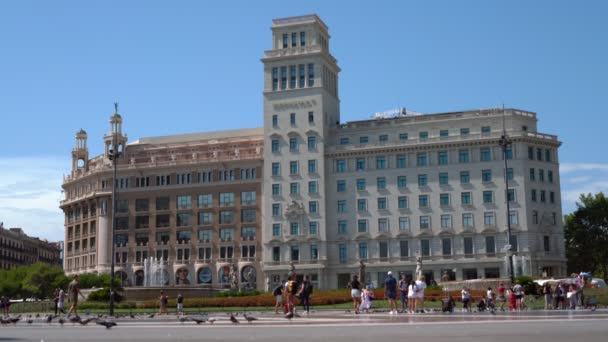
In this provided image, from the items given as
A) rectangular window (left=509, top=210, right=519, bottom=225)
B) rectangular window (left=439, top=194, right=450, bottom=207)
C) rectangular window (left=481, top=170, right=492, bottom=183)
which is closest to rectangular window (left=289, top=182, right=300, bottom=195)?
rectangular window (left=439, top=194, right=450, bottom=207)

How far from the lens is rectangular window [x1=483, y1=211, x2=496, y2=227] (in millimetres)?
100750

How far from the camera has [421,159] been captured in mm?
104938

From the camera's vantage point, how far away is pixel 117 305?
61562mm

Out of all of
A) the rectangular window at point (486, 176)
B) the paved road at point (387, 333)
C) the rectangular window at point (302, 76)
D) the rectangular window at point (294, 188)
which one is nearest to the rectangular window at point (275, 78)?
the rectangular window at point (302, 76)

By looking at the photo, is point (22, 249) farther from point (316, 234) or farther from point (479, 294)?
point (479, 294)

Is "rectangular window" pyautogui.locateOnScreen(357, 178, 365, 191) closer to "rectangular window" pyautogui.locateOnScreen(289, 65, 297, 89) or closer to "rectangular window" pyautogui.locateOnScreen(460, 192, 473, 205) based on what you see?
"rectangular window" pyautogui.locateOnScreen(460, 192, 473, 205)

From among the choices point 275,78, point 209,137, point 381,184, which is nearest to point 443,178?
point 381,184

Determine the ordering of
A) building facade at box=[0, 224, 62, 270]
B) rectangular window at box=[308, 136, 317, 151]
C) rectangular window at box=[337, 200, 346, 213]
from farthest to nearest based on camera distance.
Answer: building facade at box=[0, 224, 62, 270] < rectangular window at box=[308, 136, 317, 151] < rectangular window at box=[337, 200, 346, 213]

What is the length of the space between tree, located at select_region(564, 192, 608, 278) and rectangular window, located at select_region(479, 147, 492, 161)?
60.7ft

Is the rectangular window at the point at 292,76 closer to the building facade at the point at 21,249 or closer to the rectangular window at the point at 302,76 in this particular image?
the rectangular window at the point at 302,76

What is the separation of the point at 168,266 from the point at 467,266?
42496mm

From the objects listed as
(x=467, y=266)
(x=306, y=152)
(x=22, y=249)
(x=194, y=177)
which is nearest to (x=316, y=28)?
(x=306, y=152)

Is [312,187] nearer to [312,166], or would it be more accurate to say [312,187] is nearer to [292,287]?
[312,166]

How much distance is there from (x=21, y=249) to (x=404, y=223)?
266 feet
